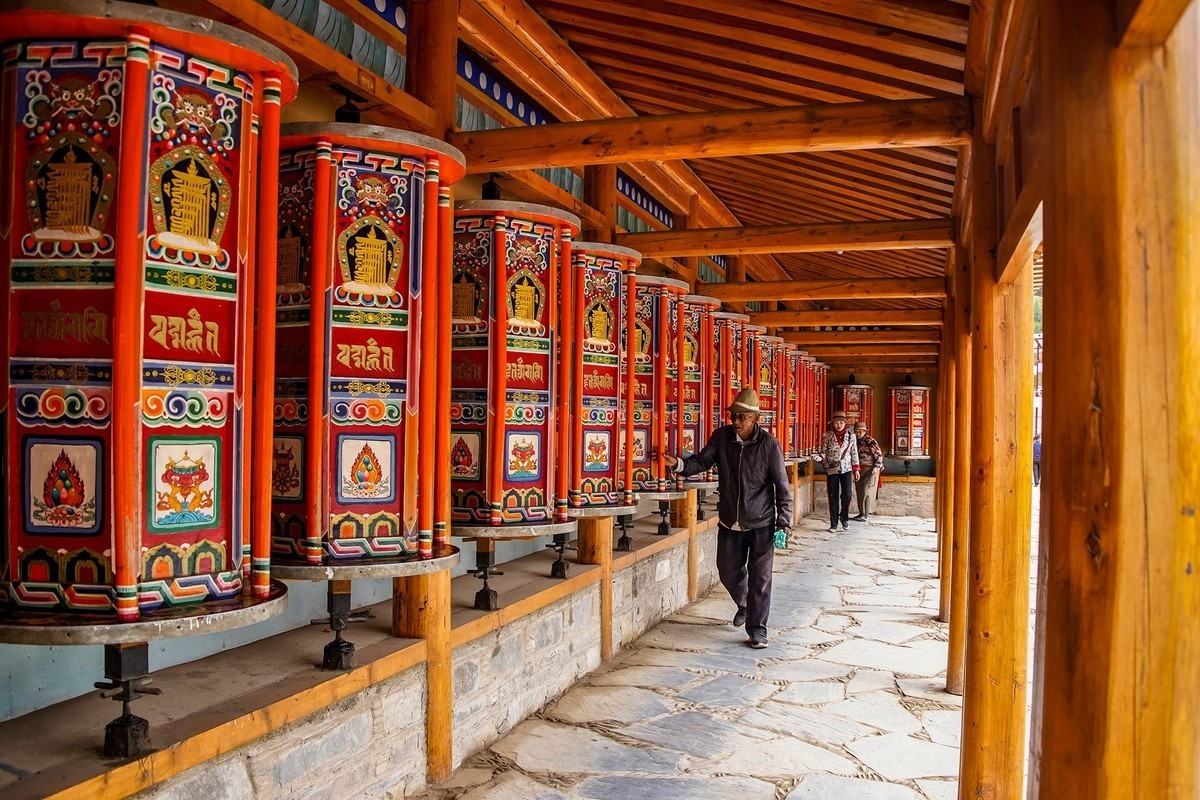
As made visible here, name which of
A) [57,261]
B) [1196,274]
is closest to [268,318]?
[57,261]

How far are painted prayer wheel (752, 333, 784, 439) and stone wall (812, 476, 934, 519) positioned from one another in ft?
21.0

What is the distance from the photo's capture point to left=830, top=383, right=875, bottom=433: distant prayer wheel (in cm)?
2370

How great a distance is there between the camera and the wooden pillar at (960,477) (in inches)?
229

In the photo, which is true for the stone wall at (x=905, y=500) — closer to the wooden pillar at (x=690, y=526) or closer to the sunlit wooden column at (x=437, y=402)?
the wooden pillar at (x=690, y=526)

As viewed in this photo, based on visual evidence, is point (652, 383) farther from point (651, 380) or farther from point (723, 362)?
point (723, 362)

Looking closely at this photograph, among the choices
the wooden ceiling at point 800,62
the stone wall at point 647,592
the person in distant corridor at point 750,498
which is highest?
the wooden ceiling at point 800,62

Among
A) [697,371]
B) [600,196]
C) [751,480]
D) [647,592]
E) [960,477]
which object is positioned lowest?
[647,592]

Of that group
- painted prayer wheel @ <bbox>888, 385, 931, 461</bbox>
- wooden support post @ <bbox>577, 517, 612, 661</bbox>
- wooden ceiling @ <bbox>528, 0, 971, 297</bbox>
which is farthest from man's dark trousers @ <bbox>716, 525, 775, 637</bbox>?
painted prayer wheel @ <bbox>888, 385, 931, 461</bbox>

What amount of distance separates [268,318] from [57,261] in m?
0.60

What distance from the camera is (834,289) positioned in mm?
8836

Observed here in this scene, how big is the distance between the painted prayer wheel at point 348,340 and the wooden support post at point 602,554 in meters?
2.83

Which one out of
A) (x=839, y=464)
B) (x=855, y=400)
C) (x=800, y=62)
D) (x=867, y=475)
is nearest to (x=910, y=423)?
(x=855, y=400)

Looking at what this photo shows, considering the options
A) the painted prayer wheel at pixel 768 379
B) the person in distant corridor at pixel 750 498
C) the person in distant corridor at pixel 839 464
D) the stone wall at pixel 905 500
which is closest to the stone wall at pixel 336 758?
the person in distant corridor at pixel 750 498

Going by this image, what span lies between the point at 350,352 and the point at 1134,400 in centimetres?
263
